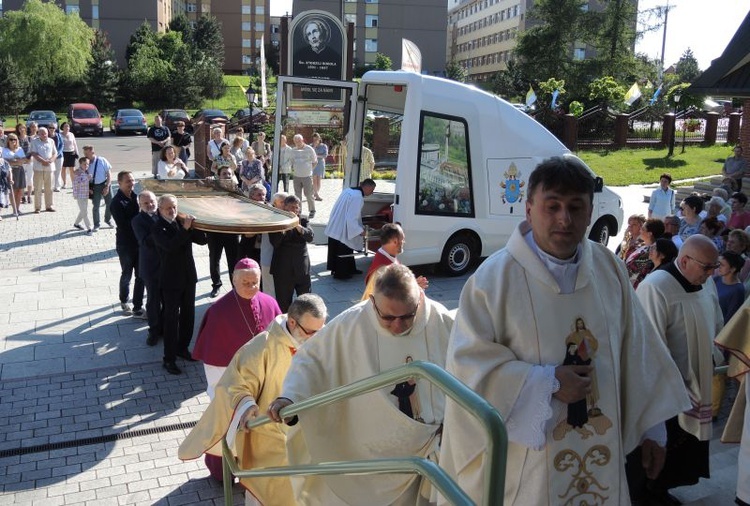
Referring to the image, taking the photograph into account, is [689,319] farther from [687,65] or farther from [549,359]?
[687,65]

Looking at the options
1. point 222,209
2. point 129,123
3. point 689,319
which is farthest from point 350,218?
point 129,123

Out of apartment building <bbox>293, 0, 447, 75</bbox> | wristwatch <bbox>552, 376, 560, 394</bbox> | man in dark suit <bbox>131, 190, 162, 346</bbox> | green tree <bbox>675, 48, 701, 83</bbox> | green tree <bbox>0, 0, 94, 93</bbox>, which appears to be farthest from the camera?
apartment building <bbox>293, 0, 447, 75</bbox>

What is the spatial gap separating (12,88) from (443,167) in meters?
43.3

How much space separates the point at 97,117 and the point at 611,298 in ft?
137

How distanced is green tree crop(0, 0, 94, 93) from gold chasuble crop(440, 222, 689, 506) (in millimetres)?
54727

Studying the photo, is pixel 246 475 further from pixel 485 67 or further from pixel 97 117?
pixel 485 67

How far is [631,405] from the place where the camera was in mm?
2861

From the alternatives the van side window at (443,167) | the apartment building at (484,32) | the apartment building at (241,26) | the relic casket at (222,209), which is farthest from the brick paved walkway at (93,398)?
the apartment building at (241,26)

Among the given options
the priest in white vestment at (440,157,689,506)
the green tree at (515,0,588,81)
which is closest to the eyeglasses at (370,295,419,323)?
the priest in white vestment at (440,157,689,506)

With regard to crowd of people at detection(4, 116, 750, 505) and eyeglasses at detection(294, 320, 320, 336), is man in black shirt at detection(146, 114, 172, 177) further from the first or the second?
eyeglasses at detection(294, 320, 320, 336)

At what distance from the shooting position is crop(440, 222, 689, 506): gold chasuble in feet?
8.73

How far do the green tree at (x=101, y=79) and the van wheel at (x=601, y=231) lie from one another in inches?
1844

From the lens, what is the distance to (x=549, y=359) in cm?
268

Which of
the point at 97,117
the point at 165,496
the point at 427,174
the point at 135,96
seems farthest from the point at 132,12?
the point at 165,496
